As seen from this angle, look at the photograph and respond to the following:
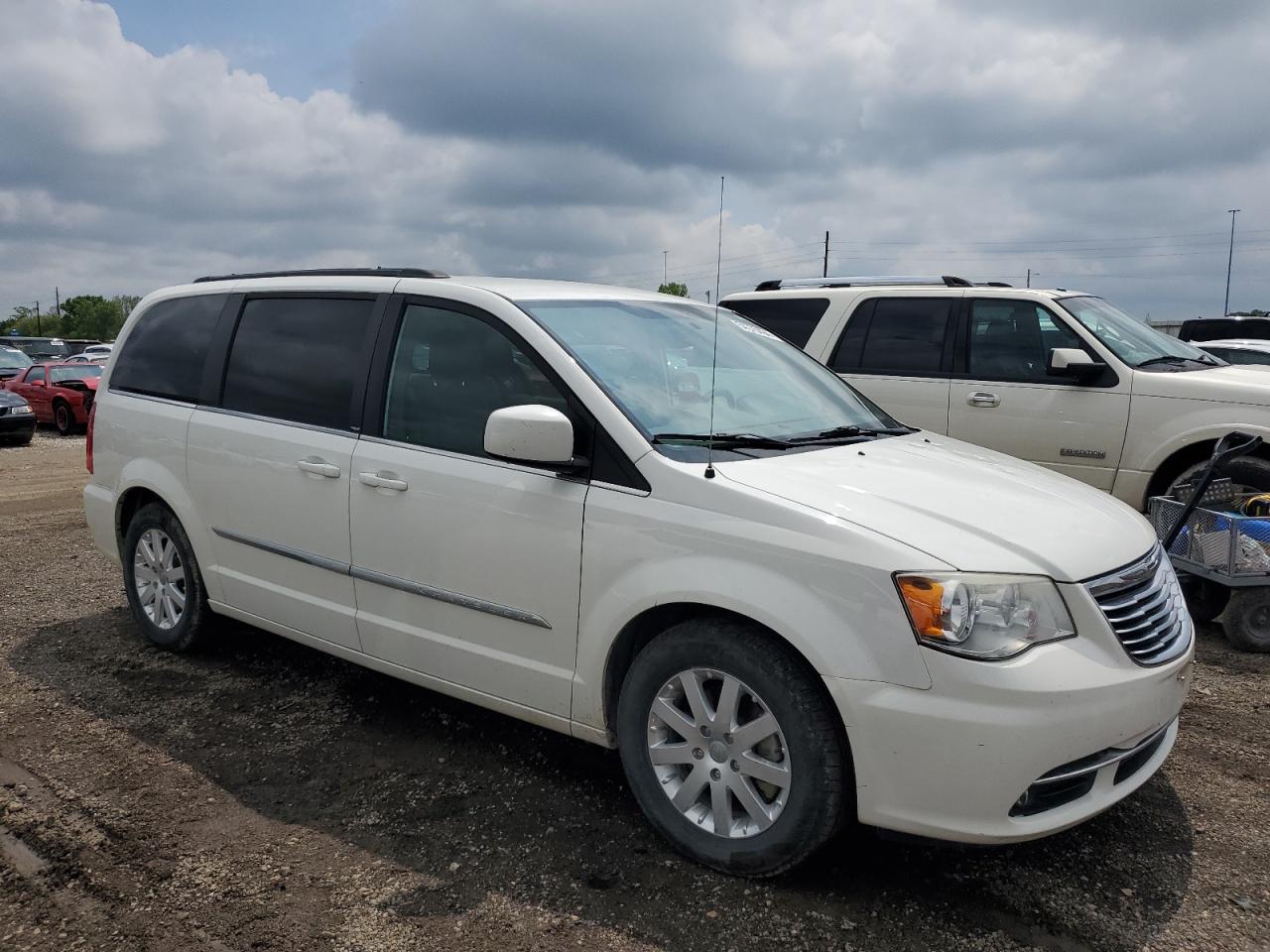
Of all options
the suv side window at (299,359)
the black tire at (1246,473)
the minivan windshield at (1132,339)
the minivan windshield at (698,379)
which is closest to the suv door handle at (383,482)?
the suv side window at (299,359)

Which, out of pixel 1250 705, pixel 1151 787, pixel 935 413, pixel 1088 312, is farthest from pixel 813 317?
pixel 1151 787

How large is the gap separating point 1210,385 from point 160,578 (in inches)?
242

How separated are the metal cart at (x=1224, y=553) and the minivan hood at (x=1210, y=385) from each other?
0.59 m

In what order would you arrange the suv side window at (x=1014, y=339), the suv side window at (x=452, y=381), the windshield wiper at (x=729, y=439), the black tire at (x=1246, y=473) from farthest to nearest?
the suv side window at (x=1014, y=339) → the black tire at (x=1246, y=473) → the suv side window at (x=452, y=381) → the windshield wiper at (x=729, y=439)

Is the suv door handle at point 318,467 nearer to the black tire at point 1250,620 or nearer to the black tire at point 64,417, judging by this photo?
the black tire at point 1250,620

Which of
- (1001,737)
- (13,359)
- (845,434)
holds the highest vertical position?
(845,434)

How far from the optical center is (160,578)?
517 cm

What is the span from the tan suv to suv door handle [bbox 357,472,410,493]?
450 cm

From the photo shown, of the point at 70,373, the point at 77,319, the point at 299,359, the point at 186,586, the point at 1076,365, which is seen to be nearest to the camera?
the point at 299,359

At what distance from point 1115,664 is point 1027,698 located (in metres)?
0.36

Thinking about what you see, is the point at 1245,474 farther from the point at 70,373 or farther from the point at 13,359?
the point at 13,359

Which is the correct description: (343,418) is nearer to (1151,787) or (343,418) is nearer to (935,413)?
(1151,787)

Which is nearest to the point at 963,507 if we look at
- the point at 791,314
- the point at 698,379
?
the point at 698,379

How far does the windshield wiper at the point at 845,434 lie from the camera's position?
371cm
